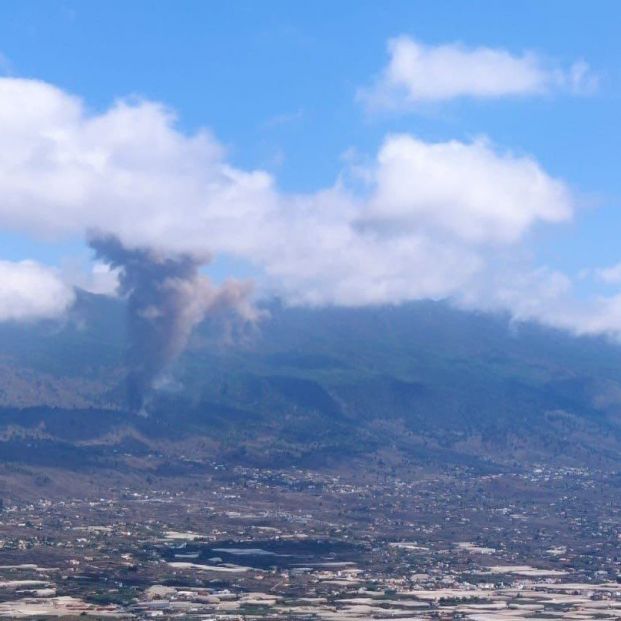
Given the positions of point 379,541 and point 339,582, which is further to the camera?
point 379,541

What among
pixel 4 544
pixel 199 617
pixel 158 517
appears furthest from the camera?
pixel 158 517

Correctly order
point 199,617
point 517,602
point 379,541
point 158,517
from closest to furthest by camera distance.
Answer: point 199,617, point 517,602, point 379,541, point 158,517

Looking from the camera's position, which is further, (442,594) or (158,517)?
(158,517)

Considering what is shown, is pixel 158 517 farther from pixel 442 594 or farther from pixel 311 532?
pixel 442 594

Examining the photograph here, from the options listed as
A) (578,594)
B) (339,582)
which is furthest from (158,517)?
(578,594)

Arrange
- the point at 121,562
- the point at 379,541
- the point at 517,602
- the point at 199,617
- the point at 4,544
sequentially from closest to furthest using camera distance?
1. the point at 199,617
2. the point at 517,602
3. the point at 121,562
4. the point at 4,544
5. the point at 379,541

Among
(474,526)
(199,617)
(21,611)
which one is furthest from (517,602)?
(474,526)

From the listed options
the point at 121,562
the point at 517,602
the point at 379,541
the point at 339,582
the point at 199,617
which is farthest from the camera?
the point at 379,541

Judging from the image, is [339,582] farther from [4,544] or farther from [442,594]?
[4,544]
